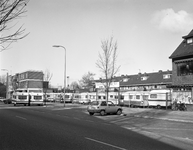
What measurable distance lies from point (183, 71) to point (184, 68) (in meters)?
0.43

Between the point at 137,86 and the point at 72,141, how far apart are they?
59.1m

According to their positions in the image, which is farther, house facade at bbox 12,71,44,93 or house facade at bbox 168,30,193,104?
house facade at bbox 12,71,44,93

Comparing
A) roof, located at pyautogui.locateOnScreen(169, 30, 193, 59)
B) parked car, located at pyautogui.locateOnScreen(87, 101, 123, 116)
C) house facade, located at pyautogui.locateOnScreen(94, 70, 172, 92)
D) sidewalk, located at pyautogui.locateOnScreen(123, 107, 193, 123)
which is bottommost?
sidewalk, located at pyautogui.locateOnScreen(123, 107, 193, 123)

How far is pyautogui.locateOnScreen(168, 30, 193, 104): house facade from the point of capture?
29.8m

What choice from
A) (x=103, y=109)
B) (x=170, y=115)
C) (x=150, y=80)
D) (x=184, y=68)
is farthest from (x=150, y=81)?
(x=103, y=109)

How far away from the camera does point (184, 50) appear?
108ft

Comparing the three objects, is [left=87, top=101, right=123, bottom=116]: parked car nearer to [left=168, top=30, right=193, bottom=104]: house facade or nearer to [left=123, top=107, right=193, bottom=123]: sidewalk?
[left=123, top=107, right=193, bottom=123]: sidewalk

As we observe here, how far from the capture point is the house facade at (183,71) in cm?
2981

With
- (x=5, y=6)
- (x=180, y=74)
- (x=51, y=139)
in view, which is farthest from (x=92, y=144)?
(x=180, y=74)

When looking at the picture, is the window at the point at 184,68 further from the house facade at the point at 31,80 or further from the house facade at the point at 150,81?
the house facade at the point at 31,80

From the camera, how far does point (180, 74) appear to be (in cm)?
3269

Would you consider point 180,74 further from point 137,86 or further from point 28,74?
point 28,74

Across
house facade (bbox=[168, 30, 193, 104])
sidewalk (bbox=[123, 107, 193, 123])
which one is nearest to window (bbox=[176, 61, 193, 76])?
house facade (bbox=[168, 30, 193, 104])

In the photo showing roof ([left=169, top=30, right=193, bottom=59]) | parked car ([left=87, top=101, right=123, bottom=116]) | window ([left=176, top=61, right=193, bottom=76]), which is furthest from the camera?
roof ([left=169, top=30, right=193, bottom=59])
